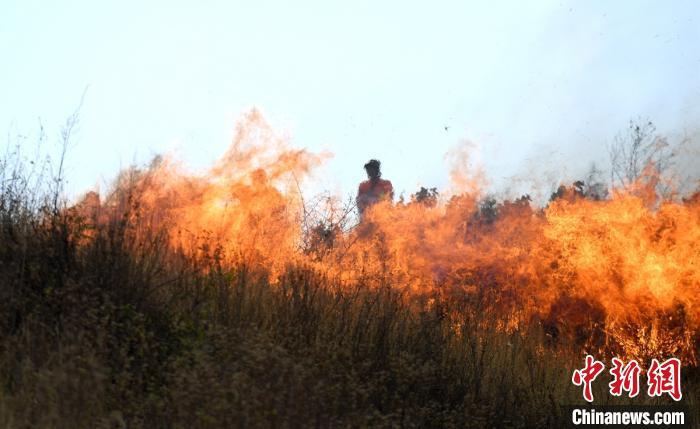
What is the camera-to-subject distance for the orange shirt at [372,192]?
15.8 m

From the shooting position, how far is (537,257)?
45.5 ft

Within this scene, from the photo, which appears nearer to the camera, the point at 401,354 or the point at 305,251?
the point at 401,354

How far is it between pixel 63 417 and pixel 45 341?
1721 mm

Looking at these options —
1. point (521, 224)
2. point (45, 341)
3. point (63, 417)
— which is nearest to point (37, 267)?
point (45, 341)

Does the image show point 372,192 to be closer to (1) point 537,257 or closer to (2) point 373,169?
(2) point 373,169

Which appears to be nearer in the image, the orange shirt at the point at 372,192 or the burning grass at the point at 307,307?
the burning grass at the point at 307,307

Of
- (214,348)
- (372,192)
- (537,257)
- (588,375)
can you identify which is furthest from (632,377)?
(372,192)

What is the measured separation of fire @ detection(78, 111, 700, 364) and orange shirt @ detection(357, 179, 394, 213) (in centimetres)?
93

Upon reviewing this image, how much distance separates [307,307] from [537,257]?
5910 mm

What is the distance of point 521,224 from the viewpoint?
15672 mm

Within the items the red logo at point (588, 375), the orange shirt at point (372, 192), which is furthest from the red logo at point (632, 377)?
the orange shirt at point (372, 192)

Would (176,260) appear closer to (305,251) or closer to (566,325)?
(305,251)

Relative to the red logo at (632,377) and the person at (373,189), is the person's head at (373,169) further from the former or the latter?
the red logo at (632,377)

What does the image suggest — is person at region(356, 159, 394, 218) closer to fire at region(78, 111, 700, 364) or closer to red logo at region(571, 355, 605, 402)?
fire at region(78, 111, 700, 364)
